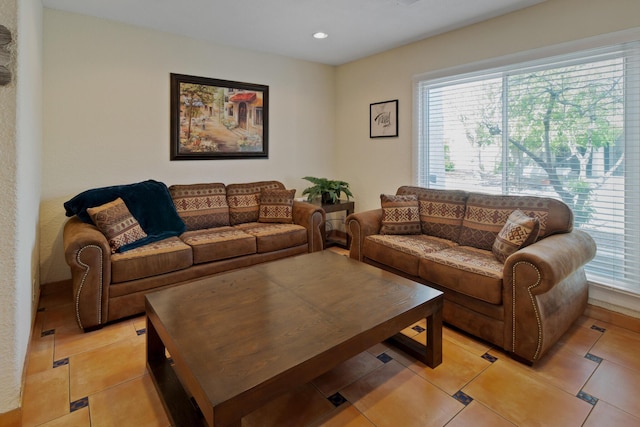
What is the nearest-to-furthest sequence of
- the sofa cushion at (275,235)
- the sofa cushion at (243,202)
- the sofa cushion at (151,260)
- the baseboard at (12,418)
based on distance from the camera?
the baseboard at (12,418) < the sofa cushion at (151,260) < the sofa cushion at (275,235) < the sofa cushion at (243,202)

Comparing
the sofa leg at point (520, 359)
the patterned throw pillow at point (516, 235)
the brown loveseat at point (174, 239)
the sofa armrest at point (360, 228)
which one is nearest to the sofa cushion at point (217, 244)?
the brown loveseat at point (174, 239)

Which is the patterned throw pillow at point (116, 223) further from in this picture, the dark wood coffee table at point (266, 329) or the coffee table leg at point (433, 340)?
the coffee table leg at point (433, 340)

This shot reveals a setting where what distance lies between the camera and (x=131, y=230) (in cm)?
285

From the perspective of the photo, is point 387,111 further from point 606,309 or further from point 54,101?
point 54,101

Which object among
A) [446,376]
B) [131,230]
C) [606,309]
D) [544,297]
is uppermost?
[131,230]

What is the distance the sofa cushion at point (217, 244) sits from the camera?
119 inches

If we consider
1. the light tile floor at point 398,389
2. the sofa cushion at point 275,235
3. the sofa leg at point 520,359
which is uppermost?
the sofa cushion at point 275,235

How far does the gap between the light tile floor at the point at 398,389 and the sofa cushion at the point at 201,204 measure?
4.62 ft

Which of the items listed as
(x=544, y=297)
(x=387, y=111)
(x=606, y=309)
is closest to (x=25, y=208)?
(x=544, y=297)

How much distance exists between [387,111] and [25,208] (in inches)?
142

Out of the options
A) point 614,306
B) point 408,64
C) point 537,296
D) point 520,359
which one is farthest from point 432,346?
point 408,64

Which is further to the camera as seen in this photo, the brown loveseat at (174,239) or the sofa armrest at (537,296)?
the brown loveseat at (174,239)

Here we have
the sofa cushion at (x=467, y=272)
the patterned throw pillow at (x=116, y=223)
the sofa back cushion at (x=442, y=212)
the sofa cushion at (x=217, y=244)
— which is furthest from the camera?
the sofa back cushion at (x=442, y=212)

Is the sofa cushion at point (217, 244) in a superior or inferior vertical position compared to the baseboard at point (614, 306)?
superior
